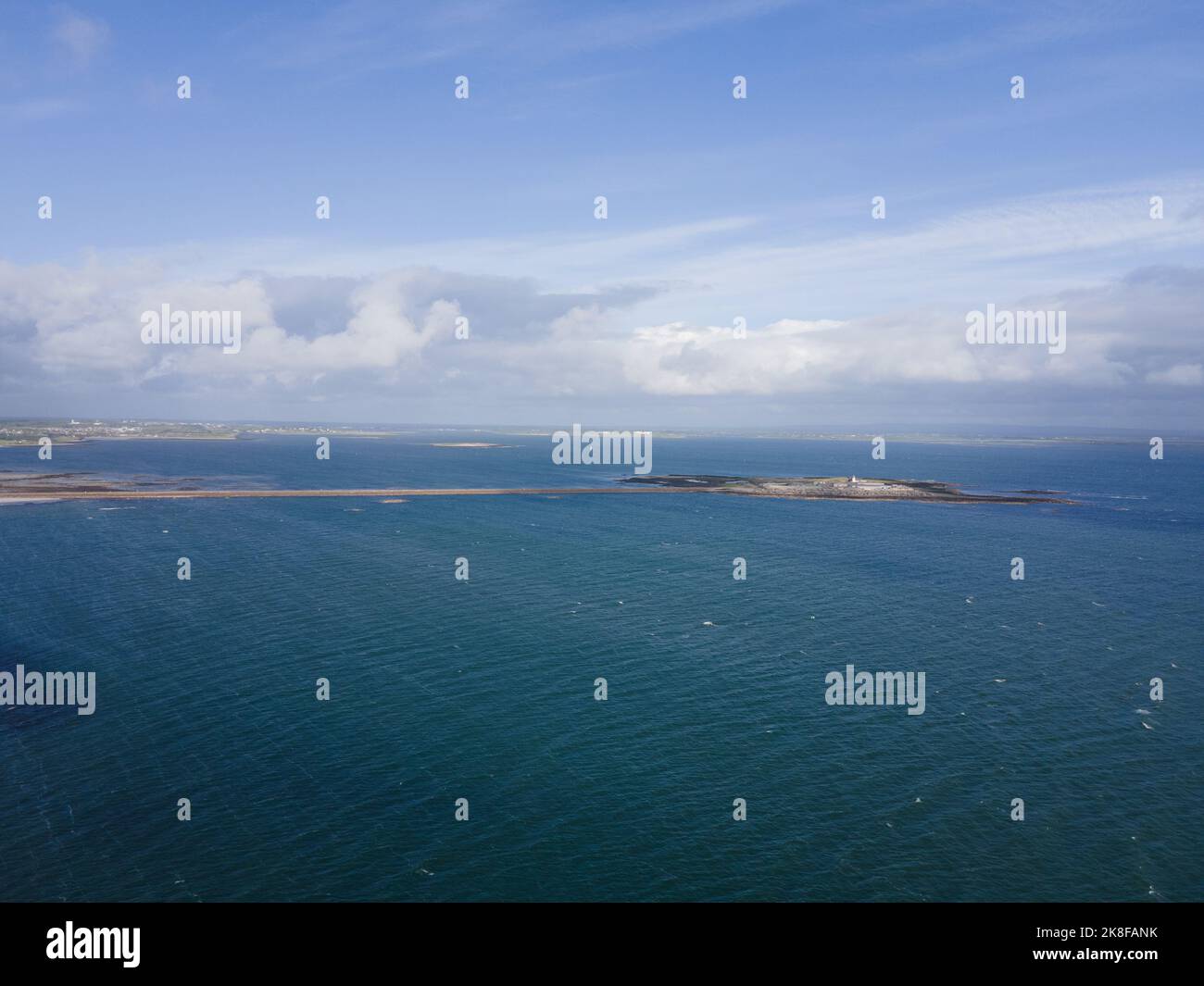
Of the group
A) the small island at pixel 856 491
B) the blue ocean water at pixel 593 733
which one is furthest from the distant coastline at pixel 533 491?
the blue ocean water at pixel 593 733

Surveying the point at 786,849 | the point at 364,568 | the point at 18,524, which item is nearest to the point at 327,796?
the point at 786,849

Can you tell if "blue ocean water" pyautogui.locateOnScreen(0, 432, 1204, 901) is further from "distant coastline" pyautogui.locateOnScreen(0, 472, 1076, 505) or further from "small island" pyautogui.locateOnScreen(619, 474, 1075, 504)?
"small island" pyautogui.locateOnScreen(619, 474, 1075, 504)

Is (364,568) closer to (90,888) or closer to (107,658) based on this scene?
(107,658)

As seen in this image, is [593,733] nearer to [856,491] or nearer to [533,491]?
[533,491]

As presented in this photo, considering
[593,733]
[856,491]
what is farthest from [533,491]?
[593,733]

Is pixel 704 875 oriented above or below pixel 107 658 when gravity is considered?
below
